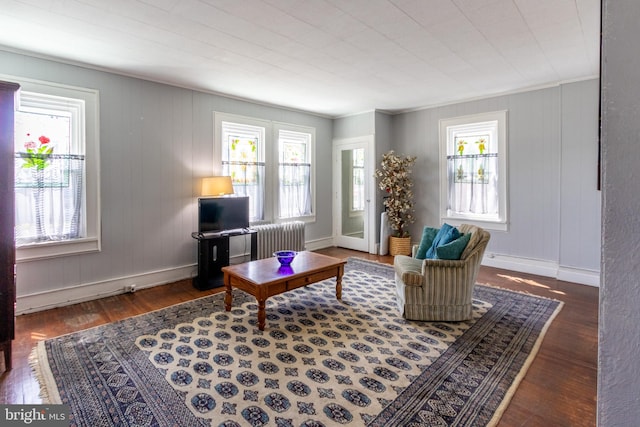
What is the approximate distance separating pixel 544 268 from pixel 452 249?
252 centimetres

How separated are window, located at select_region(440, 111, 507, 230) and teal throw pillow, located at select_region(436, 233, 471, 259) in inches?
93.9

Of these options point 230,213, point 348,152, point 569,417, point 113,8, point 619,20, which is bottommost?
point 569,417

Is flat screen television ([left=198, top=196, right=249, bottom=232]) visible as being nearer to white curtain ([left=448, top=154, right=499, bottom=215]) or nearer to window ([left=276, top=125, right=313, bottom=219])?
window ([left=276, top=125, right=313, bottom=219])

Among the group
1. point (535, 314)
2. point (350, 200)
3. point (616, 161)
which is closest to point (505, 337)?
point (535, 314)

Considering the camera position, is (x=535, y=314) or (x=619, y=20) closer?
(x=619, y=20)

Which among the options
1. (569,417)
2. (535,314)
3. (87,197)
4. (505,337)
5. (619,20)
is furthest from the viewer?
(87,197)

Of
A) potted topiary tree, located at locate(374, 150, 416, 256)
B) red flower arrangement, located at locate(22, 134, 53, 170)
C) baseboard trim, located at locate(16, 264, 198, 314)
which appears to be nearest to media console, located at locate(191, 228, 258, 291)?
baseboard trim, located at locate(16, 264, 198, 314)

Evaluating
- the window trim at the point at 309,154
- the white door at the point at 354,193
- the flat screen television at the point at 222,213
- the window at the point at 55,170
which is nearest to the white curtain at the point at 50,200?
the window at the point at 55,170

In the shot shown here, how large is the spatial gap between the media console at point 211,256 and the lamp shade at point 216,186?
1.74 feet

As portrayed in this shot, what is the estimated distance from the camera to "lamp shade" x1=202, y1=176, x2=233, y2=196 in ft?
14.2

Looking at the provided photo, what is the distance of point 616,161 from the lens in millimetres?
619

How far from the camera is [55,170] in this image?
3465 millimetres

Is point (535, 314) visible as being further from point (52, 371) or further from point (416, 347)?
point (52, 371)

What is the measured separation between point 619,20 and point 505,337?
2.74 meters
